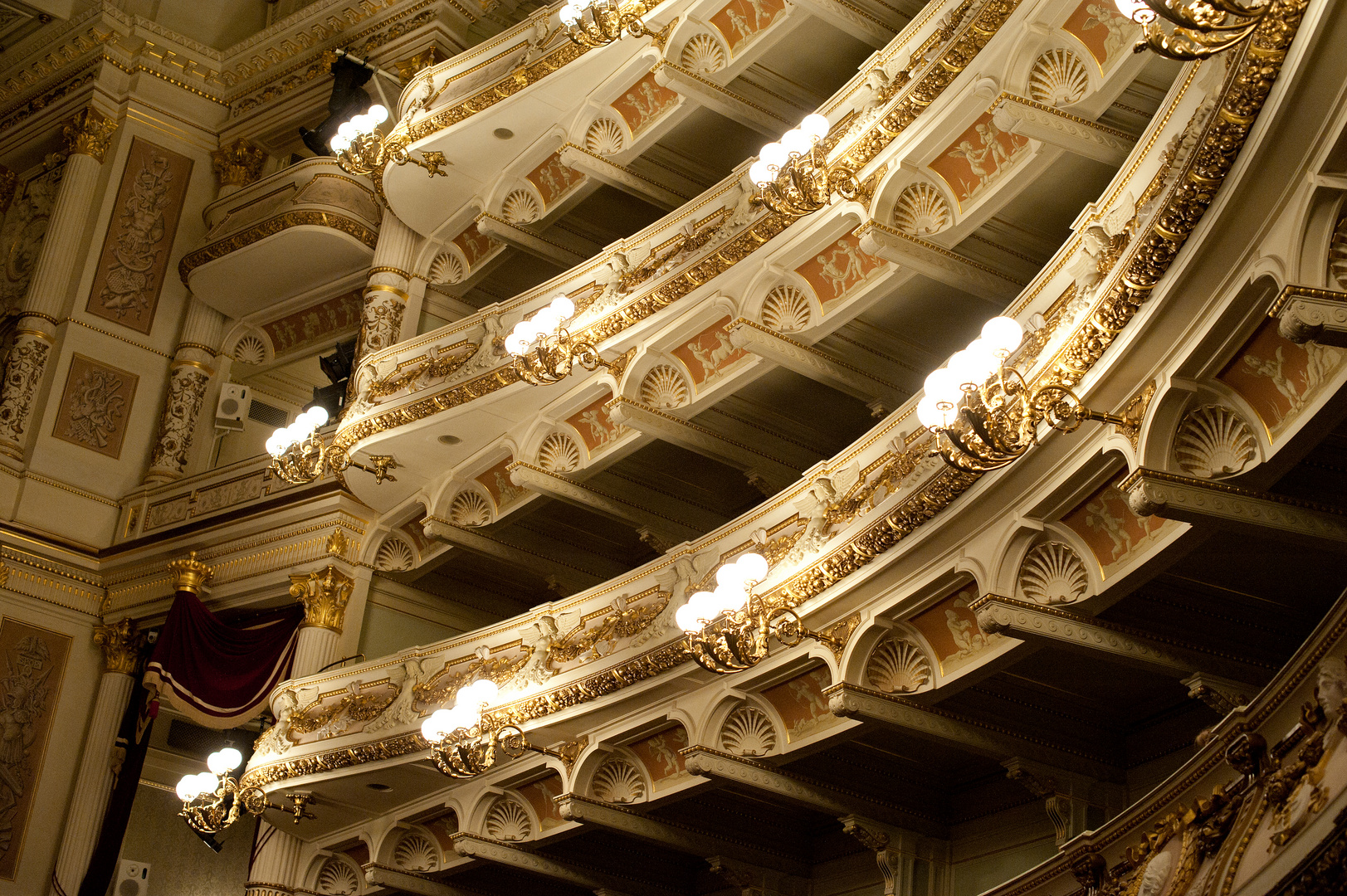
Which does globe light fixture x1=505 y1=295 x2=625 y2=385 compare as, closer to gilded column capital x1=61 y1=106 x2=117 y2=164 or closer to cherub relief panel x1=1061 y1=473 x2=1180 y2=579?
cherub relief panel x1=1061 y1=473 x2=1180 y2=579

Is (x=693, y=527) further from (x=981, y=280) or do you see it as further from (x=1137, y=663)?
(x=1137, y=663)

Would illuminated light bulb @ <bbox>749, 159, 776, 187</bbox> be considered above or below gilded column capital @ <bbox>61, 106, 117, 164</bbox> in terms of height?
below

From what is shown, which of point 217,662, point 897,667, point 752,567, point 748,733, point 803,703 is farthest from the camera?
point 217,662

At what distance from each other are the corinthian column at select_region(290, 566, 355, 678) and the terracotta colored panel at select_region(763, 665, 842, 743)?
6.69m

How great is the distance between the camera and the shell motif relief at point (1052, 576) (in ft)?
25.7

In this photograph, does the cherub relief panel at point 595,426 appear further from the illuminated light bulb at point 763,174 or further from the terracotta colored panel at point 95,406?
the terracotta colored panel at point 95,406

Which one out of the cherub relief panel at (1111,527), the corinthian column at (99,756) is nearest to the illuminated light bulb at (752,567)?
the cherub relief panel at (1111,527)

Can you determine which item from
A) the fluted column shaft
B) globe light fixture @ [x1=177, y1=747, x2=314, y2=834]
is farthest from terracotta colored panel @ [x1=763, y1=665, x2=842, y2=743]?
the fluted column shaft

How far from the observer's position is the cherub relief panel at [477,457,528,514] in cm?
1498

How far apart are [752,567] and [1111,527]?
2128mm

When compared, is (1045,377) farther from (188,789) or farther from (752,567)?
(188,789)

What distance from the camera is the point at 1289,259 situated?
5.84 meters

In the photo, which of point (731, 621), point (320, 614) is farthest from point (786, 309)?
point (320, 614)

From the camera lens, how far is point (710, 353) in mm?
12852
